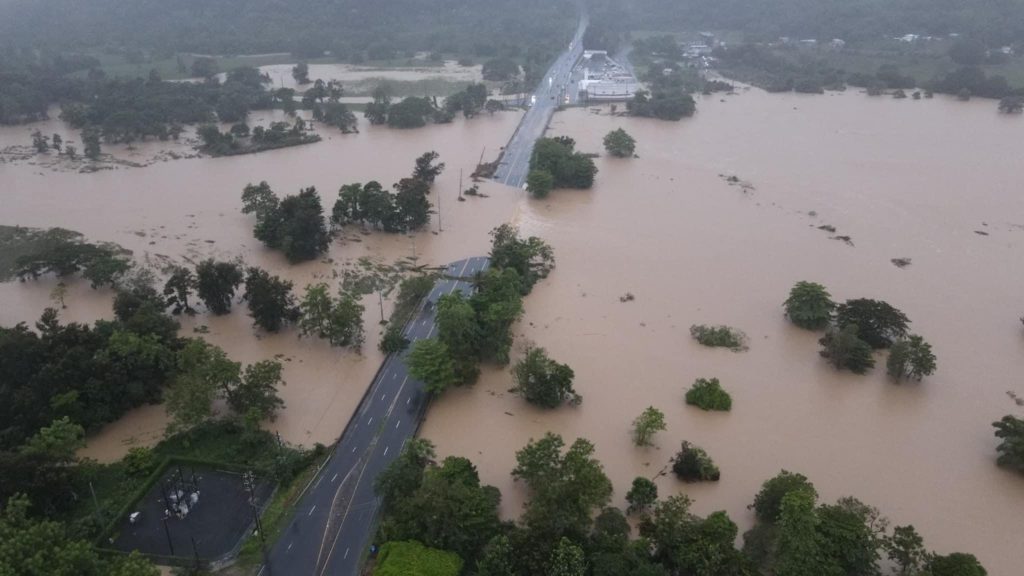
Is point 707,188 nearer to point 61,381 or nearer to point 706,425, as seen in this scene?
point 706,425

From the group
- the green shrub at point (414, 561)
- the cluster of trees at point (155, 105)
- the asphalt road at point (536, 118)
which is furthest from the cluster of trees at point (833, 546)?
the cluster of trees at point (155, 105)

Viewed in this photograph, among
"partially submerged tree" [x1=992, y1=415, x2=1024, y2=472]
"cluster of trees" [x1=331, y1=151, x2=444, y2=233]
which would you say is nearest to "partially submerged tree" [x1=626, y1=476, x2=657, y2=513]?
"partially submerged tree" [x1=992, y1=415, x2=1024, y2=472]

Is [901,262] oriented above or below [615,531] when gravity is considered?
above

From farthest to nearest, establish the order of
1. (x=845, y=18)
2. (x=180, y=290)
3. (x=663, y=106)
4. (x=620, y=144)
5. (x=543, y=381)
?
(x=845, y=18) → (x=663, y=106) → (x=620, y=144) → (x=180, y=290) → (x=543, y=381)

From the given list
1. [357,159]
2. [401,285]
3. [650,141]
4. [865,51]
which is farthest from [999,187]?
[865,51]

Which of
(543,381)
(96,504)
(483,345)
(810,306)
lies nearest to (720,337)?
(810,306)

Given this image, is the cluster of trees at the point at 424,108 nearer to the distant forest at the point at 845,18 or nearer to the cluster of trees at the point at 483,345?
the cluster of trees at the point at 483,345

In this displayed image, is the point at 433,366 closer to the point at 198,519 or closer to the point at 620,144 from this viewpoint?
the point at 198,519

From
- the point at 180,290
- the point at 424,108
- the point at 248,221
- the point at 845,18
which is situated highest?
the point at 845,18
